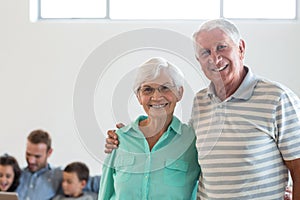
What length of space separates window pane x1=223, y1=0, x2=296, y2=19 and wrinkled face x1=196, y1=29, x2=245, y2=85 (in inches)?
94.1

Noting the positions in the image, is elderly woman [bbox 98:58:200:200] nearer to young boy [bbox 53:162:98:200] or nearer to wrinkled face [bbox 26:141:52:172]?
young boy [bbox 53:162:98:200]

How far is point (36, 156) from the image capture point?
4102 mm

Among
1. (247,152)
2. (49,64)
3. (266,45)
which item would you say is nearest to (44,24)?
(49,64)

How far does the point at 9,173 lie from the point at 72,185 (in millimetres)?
491

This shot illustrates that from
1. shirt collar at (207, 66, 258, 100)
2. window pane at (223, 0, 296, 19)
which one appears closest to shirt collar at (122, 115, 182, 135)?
shirt collar at (207, 66, 258, 100)

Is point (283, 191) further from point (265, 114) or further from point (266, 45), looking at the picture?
point (266, 45)

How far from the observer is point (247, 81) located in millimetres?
1698

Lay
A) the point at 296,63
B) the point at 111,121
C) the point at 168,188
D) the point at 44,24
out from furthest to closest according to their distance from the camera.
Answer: the point at 44,24
the point at 296,63
the point at 111,121
the point at 168,188

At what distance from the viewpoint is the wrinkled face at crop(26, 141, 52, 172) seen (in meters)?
4.05

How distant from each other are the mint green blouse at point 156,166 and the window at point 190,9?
231 centimetres

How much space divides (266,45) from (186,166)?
2252 mm

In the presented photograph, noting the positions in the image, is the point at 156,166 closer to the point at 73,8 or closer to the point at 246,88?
the point at 246,88

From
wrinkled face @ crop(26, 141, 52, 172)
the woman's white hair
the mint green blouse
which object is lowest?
wrinkled face @ crop(26, 141, 52, 172)

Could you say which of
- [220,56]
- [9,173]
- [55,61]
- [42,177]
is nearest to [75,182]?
[42,177]
